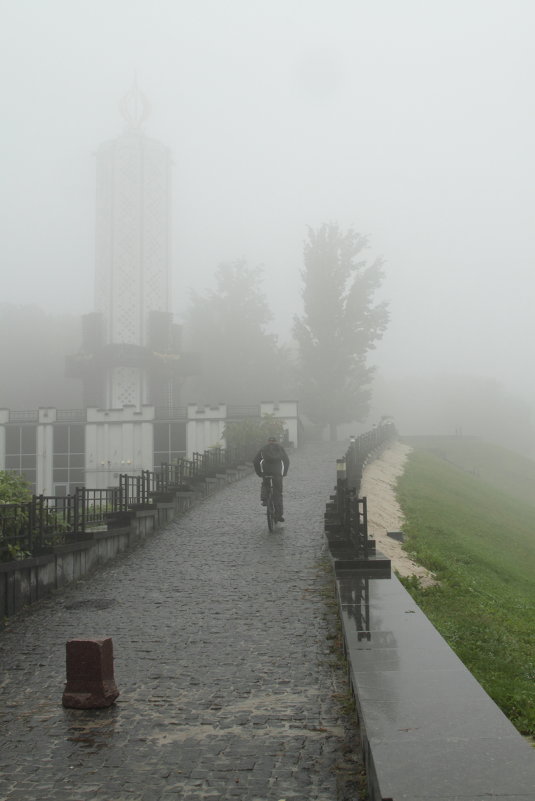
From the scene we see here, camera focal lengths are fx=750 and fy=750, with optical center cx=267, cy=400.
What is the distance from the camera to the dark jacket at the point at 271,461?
47.3 feet

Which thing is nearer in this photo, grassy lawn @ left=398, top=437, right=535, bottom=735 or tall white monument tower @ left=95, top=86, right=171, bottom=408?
grassy lawn @ left=398, top=437, right=535, bottom=735

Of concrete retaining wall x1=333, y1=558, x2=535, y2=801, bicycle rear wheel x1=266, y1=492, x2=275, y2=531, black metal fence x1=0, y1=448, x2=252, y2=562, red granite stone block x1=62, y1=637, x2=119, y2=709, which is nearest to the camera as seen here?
concrete retaining wall x1=333, y1=558, x2=535, y2=801

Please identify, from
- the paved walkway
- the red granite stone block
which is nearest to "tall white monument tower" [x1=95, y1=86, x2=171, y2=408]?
the paved walkway

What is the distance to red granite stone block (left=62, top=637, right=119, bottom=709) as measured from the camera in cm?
565

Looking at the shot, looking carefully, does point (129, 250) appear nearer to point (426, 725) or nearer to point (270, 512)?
point (270, 512)

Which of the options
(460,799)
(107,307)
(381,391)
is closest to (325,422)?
(107,307)

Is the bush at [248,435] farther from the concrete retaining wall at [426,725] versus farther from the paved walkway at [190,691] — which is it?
the concrete retaining wall at [426,725]

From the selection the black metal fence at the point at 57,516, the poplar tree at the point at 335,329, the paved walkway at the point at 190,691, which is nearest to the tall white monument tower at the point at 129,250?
the poplar tree at the point at 335,329

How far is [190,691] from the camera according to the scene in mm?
5984

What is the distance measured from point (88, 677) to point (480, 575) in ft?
28.5

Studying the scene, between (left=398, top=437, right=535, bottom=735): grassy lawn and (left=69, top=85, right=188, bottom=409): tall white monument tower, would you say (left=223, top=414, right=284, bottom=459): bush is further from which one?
(left=69, top=85, right=188, bottom=409): tall white monument tower

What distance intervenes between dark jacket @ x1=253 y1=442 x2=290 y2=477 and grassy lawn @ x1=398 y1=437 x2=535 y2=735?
280 centimetres

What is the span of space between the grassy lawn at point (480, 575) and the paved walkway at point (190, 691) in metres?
1.31

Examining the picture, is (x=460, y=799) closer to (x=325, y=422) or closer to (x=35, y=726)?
(x=35, y=726)
